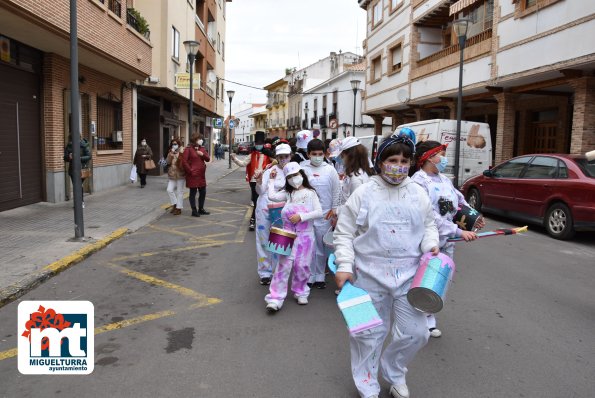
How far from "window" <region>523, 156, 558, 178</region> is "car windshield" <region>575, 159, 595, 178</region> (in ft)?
1.52

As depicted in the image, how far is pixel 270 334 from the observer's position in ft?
13.8

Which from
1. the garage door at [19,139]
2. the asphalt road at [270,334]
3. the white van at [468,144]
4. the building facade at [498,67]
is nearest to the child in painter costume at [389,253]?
the asphalt road at [270,334]

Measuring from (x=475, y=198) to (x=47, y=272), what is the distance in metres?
9.76

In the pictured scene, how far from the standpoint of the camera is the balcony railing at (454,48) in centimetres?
1731

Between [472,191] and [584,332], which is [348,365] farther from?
[472,191]

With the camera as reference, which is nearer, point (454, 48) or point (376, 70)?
point (454, 48)

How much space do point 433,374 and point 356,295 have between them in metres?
1.15

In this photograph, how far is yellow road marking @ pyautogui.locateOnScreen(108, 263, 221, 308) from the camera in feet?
16.8

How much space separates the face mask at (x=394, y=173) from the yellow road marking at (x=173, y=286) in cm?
270

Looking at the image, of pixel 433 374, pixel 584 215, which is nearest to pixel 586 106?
pixel 584 215

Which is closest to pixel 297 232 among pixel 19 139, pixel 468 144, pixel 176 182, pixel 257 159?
pixel 257 159

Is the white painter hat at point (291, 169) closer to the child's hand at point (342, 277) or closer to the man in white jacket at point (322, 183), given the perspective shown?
the man in white jacket at point (322, 183)

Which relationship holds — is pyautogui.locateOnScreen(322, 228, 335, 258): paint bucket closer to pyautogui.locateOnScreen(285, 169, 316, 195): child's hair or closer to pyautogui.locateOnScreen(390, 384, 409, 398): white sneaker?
pyautogui.locateOnScreen(285, 169, 316, 195): child's hair

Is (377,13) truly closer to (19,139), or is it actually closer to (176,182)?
(176,182)
